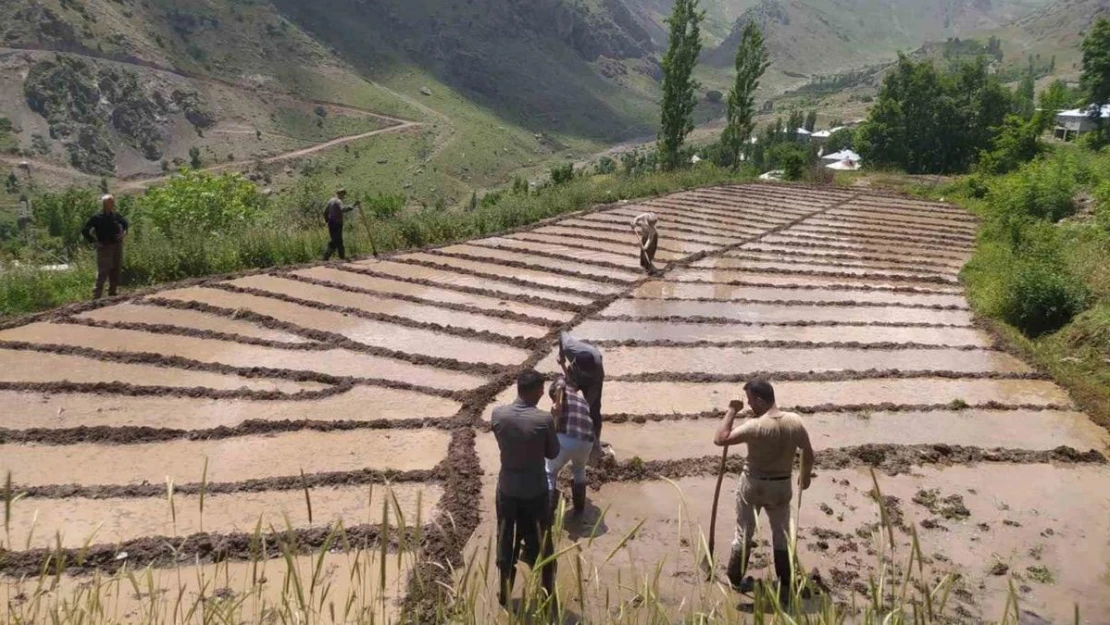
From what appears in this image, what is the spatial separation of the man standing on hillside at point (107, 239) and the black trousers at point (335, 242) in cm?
309

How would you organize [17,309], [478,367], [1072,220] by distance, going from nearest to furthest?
[478,367] < [17,309] < [1072,220]

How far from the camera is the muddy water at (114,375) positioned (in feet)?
25.9

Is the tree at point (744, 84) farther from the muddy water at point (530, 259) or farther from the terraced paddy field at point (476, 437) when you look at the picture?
the terraced paddy field at point (476, 437)

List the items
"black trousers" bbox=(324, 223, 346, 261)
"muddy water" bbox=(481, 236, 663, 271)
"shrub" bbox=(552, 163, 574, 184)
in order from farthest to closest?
"shrub" bbox=(552, 163, 574, 184) → "muddy water" bbox=(481, 236, 663, 271) → "black trousers" bbox=(324, 223, 346, 261)

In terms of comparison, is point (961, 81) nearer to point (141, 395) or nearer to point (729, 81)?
point (141, 395)

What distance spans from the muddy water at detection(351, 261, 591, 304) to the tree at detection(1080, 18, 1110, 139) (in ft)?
96.0

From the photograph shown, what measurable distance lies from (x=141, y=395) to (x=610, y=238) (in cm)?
971

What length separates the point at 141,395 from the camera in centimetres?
764

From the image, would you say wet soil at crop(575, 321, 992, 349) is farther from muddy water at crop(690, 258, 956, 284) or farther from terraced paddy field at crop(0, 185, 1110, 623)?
muddy water at crop(690, 258, 956, 284)

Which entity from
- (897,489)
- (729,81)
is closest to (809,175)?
(897,489)


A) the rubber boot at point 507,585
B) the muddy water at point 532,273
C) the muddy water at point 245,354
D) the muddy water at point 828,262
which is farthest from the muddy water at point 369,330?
the muddy water at point 828,262

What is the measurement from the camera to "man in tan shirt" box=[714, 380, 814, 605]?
4461mm

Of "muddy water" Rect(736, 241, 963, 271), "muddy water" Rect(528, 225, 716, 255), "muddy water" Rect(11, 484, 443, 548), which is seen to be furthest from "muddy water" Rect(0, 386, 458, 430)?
"muddy water" Rect(736, 241, 963, 271)

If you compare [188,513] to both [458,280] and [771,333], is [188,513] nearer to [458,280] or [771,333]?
[458,280]
